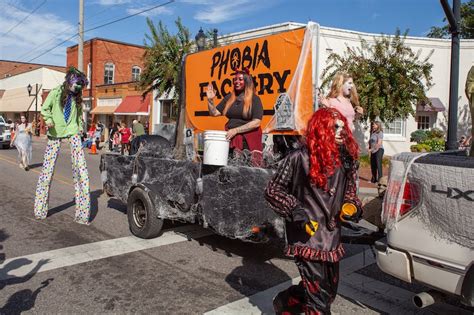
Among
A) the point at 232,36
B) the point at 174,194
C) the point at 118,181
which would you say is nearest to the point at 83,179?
the point at 118,181

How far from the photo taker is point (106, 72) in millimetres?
37500

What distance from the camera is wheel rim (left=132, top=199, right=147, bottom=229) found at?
5.60 m

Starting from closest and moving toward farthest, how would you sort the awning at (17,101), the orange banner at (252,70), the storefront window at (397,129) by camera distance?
the orange banner at (252,70) < the storefront window at (397,129) < the awning at (17,101)

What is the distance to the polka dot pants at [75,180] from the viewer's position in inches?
250

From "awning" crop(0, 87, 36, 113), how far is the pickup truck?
49649 mm

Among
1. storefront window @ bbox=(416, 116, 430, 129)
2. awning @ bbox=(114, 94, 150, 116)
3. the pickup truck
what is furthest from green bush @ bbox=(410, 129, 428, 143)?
the pickup truck

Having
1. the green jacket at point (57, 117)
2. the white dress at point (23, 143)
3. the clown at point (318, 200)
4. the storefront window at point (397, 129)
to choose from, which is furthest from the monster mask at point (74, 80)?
the storefront window at point (397, 129)

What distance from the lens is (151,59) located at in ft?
63.9

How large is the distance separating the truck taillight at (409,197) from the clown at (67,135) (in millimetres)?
4744

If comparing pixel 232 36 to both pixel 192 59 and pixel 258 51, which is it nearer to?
pixel 192 59

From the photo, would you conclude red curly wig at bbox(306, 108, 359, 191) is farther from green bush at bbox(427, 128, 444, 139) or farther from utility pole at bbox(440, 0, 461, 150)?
green bush at bbox(427, 128, 444, 139)

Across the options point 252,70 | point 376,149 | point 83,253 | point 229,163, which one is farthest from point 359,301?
point 376,149

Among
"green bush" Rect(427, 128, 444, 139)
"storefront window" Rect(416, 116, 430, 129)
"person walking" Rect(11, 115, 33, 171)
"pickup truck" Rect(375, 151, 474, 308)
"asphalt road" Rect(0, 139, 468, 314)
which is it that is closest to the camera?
"pickup truck" Rect(375, 151, 474, 308)

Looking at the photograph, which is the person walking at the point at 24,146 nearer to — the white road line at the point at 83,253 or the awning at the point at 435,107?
the white road line at the point at 83,253
